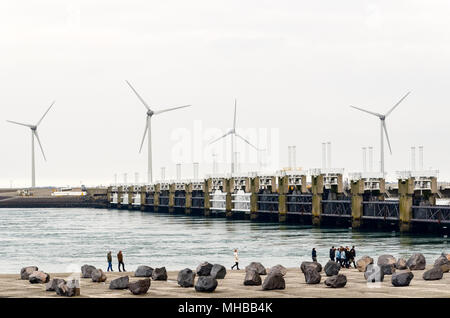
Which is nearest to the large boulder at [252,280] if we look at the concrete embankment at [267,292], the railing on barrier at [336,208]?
the concrete embankment at [267,292]

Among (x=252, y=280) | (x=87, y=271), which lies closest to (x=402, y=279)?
(x=252, y=280)

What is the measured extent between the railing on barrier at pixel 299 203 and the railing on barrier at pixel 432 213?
35.9m

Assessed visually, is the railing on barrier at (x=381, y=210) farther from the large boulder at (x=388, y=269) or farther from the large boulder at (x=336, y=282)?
the large boulder at (x=336, y=282)

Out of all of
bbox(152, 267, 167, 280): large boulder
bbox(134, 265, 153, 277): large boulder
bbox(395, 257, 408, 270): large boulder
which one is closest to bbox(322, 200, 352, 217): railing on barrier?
bbox(395, 257, 408, 270): large boulder

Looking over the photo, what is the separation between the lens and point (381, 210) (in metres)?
151

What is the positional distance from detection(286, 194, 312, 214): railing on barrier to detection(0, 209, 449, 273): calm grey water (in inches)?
727

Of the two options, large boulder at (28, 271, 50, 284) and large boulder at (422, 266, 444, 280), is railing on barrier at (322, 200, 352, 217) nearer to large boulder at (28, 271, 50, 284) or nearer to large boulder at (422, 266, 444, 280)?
large boulder at (422, 266, 444, 280)

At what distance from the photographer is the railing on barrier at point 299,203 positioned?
177 meters

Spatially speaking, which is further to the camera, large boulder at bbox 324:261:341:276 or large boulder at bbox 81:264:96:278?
large boulder at bbox 81:264:96:278

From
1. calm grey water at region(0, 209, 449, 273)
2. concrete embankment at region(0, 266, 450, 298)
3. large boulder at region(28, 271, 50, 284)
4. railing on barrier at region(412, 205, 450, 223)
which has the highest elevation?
railing on barrier at region(412, 205, 450, 223)

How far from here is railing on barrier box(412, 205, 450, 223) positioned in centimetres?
13100
